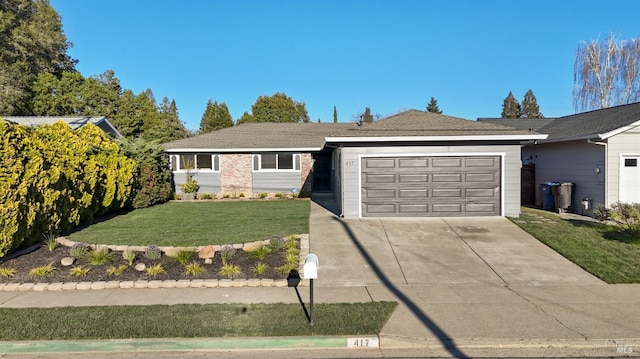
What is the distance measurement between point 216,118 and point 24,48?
2055 centimetres

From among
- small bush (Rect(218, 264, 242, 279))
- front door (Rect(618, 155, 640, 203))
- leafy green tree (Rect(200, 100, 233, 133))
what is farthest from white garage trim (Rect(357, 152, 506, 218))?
leafy green tree (Rect(200, 100, 233, 133))

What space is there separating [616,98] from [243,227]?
3866cm

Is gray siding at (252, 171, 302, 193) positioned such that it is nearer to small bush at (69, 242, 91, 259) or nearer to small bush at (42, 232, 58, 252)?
small bush at (42, 232, 58, 252)

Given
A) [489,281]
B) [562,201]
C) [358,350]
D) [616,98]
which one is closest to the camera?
[358,350]

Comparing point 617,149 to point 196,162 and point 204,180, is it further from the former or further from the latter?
point 196,162

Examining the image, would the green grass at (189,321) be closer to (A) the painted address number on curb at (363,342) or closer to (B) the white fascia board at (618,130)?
(A) the painted address number on curb at (363,342)

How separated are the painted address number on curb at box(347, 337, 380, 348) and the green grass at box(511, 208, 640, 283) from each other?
505 cm

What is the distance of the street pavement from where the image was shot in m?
4.53

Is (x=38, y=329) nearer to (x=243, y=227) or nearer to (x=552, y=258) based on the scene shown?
(x=243, y=227)

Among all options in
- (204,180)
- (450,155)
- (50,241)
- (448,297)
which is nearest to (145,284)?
(50,241)

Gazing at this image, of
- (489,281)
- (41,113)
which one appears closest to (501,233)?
(489,281)

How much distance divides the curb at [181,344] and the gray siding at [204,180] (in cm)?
1511

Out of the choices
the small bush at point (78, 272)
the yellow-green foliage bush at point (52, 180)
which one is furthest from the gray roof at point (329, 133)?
the small bush at point (78, 272)

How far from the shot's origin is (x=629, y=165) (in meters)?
12.2
